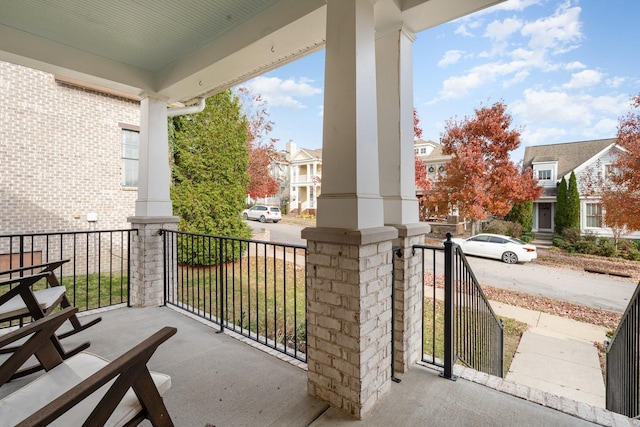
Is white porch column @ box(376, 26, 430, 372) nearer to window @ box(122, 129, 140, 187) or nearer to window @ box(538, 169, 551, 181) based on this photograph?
window @ box(122, 129, 140, 187)

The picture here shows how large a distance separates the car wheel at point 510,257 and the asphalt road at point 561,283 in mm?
245

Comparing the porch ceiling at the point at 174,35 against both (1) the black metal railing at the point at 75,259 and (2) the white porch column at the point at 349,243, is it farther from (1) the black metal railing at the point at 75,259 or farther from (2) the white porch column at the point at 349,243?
(1) the black metal railing at the point at 75,259

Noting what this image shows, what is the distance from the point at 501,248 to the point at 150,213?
10235mm

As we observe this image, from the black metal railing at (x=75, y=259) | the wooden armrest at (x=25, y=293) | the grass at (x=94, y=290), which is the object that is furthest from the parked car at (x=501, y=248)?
the wooden armrest at (x=25, y=293)

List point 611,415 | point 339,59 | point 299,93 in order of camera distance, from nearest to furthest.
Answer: point 611,415 → point 339,59 → point 299,93

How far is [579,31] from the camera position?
33.8ft

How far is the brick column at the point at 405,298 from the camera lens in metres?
2.29

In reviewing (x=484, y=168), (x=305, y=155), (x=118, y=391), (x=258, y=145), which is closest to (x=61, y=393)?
(x=118, y=391)

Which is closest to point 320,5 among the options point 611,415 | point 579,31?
point 611,415

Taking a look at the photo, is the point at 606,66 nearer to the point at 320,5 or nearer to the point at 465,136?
the point at 465,136

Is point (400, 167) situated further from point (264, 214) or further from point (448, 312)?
point (264, 214)

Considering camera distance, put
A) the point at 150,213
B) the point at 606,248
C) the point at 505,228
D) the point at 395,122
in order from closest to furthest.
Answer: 1. the point at 395,122
2. the point at 150,213
3. the point at 606,248
4. the point at 505,228

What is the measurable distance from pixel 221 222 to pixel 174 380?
17.6 feet

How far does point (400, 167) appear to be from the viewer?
2.33 meters
